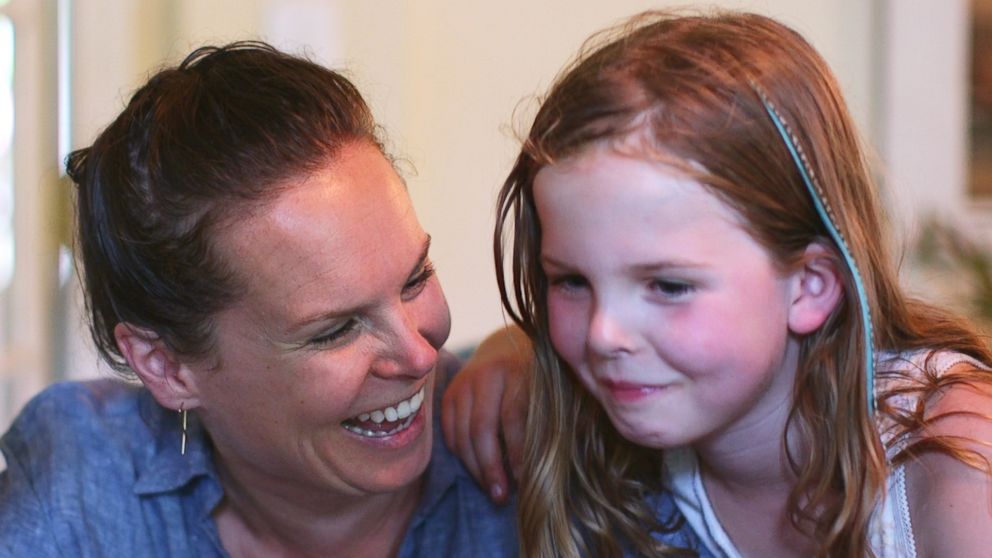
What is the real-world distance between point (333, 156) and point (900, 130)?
1582mm

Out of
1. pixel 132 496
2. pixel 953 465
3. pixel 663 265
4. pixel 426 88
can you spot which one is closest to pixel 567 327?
pixel 663 265

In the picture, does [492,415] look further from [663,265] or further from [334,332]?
[663,265]

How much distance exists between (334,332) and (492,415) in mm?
231

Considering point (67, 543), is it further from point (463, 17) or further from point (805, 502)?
point (463, 17)

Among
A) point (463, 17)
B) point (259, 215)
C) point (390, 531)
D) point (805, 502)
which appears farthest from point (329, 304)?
point (463, 17)

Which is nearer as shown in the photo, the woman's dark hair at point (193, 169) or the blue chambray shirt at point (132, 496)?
the woman's dark hair at point (193, 169)

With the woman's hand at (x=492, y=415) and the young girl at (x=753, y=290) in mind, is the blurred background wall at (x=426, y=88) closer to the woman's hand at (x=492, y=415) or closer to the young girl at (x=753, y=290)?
the woman's hand at (x=492, y=415)

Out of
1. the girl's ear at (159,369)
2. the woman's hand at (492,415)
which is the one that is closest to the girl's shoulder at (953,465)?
the woman's hand at (492,415)

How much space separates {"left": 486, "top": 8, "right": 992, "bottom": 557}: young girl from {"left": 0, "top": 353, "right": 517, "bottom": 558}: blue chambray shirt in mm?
326

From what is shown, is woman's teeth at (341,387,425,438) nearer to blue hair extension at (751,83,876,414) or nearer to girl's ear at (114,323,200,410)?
girl's ear at (114,323,200,410)

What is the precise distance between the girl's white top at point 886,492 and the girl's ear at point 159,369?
1.78ft

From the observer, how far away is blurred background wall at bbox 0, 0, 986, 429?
2.38 meters

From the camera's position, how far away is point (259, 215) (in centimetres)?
130

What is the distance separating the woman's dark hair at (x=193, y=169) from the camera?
1.31 meters
